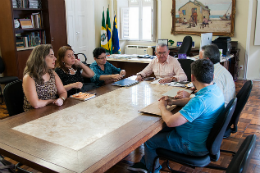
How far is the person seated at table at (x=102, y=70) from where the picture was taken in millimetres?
3516

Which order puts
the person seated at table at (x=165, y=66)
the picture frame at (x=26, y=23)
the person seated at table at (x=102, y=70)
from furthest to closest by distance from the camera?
the picture frame at (x=26, y=23) → the person seated at table at (x=102, y=70) → the person seated at table at (x=165, y=66)

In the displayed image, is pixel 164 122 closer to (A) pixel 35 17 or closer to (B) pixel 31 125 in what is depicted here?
(B) pixel 31 125

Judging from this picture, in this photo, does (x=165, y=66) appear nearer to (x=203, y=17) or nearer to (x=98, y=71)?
(x=98, y=71)

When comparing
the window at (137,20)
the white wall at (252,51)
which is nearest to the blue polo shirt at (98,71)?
the window at (137,20)

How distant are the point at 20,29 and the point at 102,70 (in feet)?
8.29

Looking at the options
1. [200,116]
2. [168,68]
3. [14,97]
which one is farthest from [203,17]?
[14,97]

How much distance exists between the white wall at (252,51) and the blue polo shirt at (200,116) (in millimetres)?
4832

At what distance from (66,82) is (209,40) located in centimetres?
343

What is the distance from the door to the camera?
634 cm

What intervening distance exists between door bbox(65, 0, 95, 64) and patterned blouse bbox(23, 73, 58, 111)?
4012mm

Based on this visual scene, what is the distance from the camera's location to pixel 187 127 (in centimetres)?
197

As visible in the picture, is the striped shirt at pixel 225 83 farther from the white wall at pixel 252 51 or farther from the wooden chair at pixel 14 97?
the white wall at pixel 252 51

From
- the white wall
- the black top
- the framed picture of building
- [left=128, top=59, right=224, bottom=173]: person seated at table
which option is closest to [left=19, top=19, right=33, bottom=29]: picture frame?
the black top

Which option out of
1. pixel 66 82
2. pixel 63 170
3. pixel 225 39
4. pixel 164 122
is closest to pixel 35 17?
pixel 66 82
